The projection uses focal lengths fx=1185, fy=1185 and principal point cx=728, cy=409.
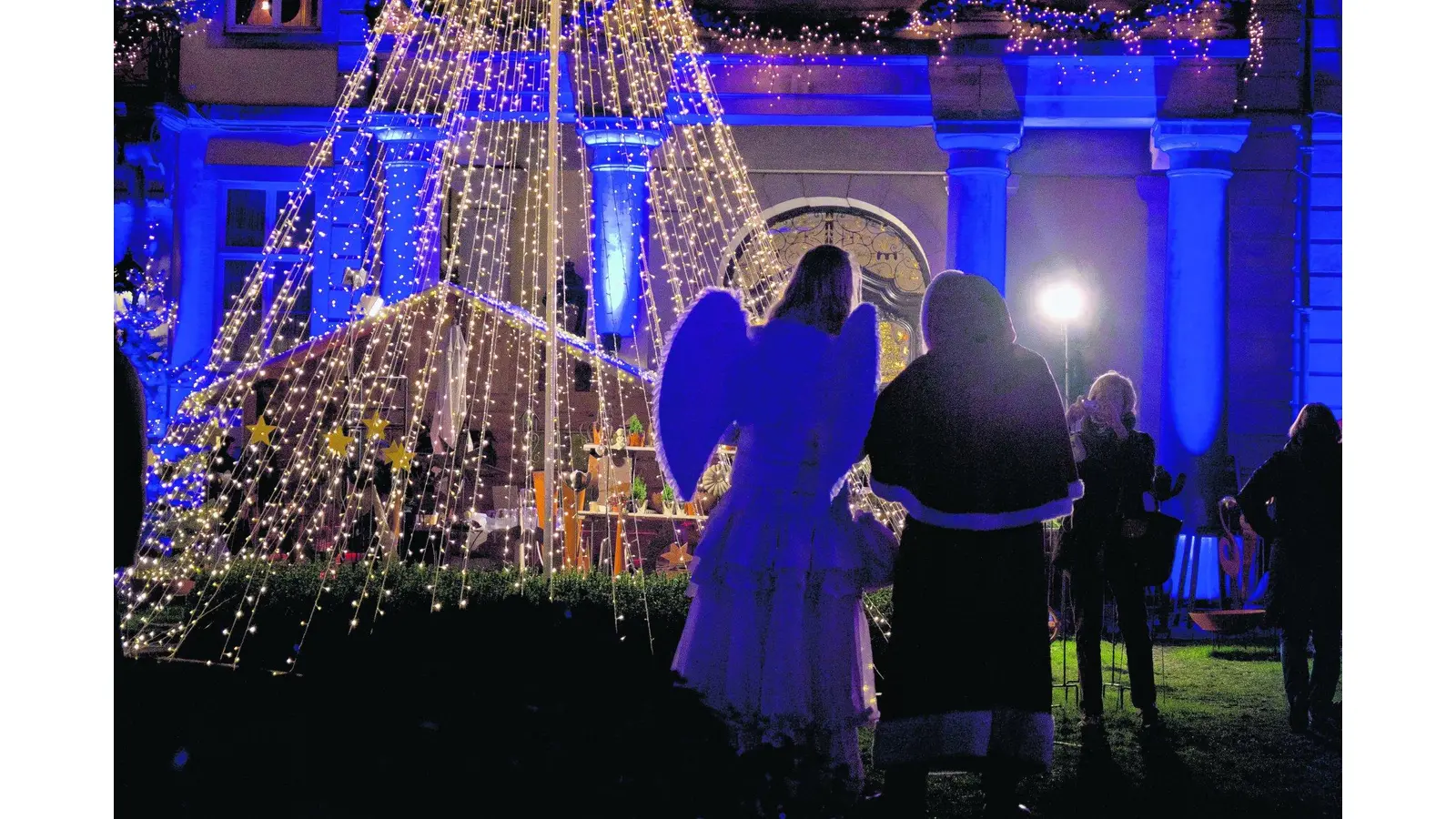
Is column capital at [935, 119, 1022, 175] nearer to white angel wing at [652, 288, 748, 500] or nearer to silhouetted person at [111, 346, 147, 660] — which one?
white angel wing at [652, 288, 748, 500]

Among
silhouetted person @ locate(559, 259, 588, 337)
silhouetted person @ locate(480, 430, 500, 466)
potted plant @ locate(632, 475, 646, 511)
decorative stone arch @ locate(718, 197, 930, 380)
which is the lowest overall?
potted plant @ locate(632, 475, 646, 511)

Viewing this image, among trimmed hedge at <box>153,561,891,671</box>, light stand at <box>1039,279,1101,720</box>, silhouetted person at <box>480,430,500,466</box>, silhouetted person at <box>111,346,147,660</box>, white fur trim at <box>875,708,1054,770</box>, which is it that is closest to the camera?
silhouetted person at <box>111,346,147,660</box>

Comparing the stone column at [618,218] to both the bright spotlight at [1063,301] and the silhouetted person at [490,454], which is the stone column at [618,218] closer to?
the silhouetted person at [490,454]

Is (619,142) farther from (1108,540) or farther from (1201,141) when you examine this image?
(1108,540)

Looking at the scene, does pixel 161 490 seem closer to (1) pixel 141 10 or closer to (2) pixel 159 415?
(2) pixel 159 415

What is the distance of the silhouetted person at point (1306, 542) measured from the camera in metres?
5.26

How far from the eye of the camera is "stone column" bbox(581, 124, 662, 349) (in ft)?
36.8

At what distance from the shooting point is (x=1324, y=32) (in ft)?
37.2

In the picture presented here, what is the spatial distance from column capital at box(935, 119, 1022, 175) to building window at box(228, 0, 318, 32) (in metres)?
6.61

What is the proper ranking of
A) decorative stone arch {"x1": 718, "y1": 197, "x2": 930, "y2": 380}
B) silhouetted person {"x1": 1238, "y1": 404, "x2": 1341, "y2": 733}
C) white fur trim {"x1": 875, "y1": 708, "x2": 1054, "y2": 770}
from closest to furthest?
1. white fur trim {"x1": 875, "y1": 708, "x2": 1054, "y2": 770}
2. silhouetted person {"x1": 1238, "y1": 404, "x2": 1341, "y2": 733}
3. decorative stone arch {"x1": 718, "y1": 197, "x2": 930, "y2": 380}

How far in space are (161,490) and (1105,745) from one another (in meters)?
7.17

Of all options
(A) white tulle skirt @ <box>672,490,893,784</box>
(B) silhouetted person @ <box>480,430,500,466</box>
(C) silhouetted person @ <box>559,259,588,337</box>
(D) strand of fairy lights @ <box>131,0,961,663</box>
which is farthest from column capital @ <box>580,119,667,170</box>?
(A) white tulle skirt @ <box>672,490,893,784</box>

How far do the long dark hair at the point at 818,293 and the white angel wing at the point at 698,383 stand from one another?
19 cm

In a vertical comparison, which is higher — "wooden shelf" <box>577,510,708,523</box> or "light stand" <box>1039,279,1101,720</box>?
"light stand" <box>1039,279,1101,720</box>
